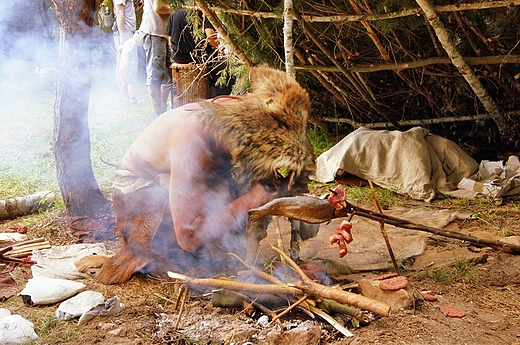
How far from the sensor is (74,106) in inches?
185

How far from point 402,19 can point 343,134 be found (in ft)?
8.30

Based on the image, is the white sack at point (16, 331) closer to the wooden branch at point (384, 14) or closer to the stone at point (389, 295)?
the stone at point (389, 295)

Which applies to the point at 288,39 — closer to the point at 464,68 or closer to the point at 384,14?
the point at 384,14

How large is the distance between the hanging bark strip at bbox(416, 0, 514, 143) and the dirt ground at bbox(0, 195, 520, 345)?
210 cm

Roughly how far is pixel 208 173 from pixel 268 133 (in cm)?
50

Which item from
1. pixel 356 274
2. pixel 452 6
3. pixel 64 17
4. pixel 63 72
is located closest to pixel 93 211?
pixel 63 72

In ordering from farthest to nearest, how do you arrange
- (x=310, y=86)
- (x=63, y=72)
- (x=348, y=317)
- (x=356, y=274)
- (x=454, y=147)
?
1. (x=310, y=86)
2. (x=454, y=147)
3. (x=63, y=72)
4. (x=356, y=274)
5. (x=348, y=317)

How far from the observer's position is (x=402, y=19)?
492 centimetres

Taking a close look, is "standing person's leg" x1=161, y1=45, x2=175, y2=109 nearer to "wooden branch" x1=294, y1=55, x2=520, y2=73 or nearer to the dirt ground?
"wooden branch" x1=294, y1=55, x2=520, y2=73

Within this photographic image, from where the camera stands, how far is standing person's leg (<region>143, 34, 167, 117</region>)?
7426mm

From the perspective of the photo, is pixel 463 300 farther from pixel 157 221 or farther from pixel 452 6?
pixel 452 6

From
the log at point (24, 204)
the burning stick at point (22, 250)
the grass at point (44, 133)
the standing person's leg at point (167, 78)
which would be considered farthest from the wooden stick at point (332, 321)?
the standing person's leg at point (167, 78)

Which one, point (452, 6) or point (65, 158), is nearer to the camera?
point (452, 6)

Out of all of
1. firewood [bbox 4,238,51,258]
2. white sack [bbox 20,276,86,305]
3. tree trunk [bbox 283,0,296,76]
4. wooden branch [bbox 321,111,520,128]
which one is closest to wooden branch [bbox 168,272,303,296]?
white sack [bbox 20,276,86,305]
